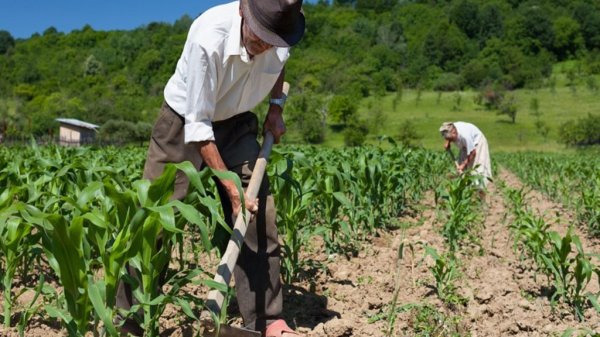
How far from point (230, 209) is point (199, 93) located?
2.39 feet

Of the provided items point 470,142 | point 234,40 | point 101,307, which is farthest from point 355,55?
point 101,307

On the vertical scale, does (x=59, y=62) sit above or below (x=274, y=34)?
above

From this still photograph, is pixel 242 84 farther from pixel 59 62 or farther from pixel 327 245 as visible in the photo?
pixel 59 62

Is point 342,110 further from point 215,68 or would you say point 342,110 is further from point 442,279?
point 215,68

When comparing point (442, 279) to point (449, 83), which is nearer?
point (442, 279)

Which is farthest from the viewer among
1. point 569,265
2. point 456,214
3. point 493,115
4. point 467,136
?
point 493,115

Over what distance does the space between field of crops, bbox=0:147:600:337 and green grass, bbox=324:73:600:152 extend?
124 ft

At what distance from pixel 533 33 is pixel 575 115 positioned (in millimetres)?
44968

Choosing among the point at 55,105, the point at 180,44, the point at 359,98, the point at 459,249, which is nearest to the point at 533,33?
the point at 359,98

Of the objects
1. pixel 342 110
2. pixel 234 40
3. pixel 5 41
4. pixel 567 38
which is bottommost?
pixel 234 40

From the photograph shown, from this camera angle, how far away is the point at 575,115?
53656mm

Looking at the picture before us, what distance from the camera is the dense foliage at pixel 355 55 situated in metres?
77.5

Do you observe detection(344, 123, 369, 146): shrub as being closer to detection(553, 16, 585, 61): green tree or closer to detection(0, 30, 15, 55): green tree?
detection(553, 16, 585, 61): green tree

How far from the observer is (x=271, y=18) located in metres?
2.58
